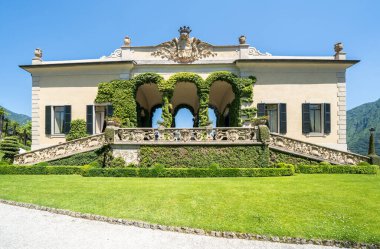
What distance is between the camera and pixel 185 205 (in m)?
9.22

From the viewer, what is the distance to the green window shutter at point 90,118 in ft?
79.0

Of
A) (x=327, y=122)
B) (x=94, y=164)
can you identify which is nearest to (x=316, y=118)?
(x=327, y=122)

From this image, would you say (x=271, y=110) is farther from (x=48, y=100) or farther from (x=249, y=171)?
(x=48, y=100)

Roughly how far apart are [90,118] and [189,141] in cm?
1032

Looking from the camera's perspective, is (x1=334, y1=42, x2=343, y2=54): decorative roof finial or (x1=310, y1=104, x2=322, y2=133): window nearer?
(x1=310, y1=104, x2=322, y2=133): window

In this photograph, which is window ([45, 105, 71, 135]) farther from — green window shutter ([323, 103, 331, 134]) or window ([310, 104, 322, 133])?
green window shutter ([323, 103, 331, 134])

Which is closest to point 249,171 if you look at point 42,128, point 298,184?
point 298,184

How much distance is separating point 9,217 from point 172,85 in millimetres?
17291

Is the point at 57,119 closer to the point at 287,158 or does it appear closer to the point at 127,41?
the point at 127,41

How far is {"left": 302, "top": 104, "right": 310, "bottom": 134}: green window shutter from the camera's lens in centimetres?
2350

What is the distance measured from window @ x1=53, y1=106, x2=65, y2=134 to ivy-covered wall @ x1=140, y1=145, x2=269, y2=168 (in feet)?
34.0

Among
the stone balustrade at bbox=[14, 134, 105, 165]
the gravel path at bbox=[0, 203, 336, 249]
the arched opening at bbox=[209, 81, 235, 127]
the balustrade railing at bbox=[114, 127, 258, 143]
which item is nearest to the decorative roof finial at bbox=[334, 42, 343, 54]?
the arched opening at bbox=[209, 81, 235, 127]

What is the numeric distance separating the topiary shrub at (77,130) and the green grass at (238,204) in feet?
37.2

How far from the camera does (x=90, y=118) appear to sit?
24.2 metres
